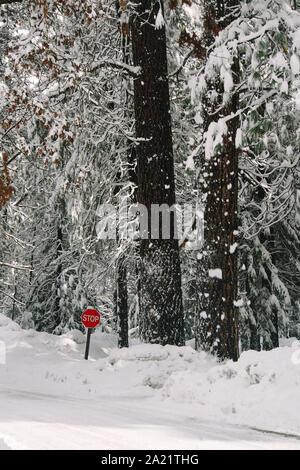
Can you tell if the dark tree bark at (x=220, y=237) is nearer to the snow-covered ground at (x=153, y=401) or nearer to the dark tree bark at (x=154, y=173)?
the snow-covered ground at (x=153, y=401)

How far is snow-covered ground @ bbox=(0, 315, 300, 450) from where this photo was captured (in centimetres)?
379

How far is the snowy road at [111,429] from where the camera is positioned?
3.50 metres

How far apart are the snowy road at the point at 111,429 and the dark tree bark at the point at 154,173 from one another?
102 inches

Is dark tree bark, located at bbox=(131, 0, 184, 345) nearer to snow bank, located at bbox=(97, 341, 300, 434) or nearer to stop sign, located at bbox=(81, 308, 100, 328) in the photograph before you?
snow bank, located at bbox=(97, 341, 300, 434)

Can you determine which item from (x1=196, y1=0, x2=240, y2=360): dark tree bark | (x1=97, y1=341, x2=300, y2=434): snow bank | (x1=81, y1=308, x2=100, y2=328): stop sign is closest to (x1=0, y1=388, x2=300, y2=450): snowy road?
(x1=97, y1=341, x2=300, y2=434): snow bank

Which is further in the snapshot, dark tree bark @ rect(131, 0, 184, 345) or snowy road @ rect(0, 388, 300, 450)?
dark tree bark @ rect(131, 0, 184, 345)

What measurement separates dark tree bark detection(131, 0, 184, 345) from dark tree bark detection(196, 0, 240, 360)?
0.80 m

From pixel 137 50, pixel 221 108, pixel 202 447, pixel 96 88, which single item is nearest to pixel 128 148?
pixel 96 88

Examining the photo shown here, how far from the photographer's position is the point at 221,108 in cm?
721

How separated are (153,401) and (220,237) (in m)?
2.60

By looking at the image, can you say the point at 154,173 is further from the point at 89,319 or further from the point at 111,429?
the point at 111,429

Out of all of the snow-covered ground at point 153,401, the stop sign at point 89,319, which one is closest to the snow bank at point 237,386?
the snow-covered ground at point 153,401

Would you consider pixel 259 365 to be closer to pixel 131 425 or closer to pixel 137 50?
pixel 131 425

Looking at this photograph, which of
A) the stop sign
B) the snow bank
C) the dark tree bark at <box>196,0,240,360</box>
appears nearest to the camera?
the snow bank
